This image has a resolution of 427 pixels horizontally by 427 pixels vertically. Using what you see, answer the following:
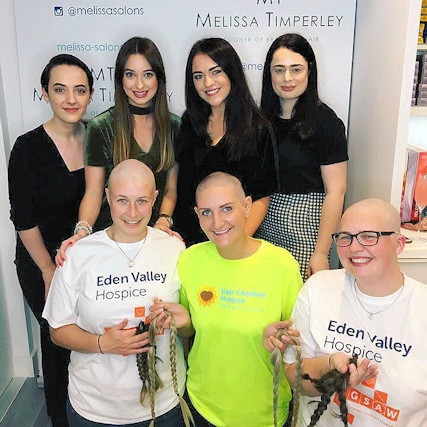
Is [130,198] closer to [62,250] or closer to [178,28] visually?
[62,250]

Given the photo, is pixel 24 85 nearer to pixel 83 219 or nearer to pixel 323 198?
pixel 83 219

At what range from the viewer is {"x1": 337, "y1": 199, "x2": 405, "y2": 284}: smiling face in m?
1.44

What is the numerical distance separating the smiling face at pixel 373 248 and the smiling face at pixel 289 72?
768 mm

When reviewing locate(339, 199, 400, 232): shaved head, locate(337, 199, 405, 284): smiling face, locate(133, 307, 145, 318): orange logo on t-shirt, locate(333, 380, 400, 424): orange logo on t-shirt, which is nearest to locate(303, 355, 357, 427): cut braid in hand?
locate(333, 380, 400, 424): orange logo on t-shirt

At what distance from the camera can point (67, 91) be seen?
2.08 metres

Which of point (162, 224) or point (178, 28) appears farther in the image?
point (178, 28)

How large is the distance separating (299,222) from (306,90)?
21.7 inches

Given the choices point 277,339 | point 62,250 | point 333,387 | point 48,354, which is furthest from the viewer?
point 48,354

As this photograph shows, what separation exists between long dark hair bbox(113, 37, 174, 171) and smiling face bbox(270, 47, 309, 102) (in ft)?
1.55

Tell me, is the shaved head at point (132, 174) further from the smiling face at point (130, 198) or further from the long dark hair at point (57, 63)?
the long dark hair at point (57, 63)

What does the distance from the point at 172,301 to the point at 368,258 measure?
0.66 metres

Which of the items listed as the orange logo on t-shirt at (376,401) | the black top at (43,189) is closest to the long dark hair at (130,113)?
the black top at (43,189)

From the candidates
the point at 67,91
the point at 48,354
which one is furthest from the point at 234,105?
the point at 48,354

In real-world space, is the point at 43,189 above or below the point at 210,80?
below
